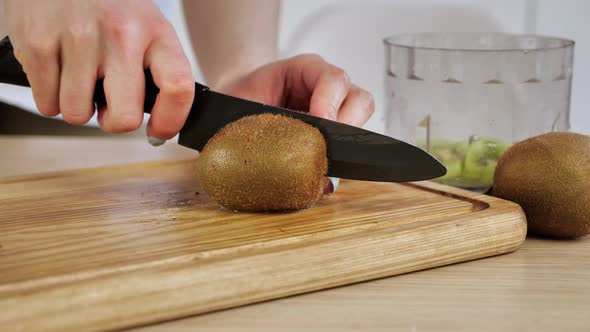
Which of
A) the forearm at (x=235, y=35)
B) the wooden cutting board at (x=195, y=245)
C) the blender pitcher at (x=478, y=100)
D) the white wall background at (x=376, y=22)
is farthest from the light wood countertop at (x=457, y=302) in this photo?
the white wall background at (x=376, y=22)

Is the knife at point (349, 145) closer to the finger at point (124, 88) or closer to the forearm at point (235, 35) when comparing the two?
the finger at point (124, 88)

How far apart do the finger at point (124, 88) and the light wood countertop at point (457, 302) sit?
40 centimetres

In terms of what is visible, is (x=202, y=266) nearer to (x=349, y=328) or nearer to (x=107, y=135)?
(x=349, y=328)

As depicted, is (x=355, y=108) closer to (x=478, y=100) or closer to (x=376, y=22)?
(x=478, y=100)


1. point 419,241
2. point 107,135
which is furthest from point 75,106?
point 107,135

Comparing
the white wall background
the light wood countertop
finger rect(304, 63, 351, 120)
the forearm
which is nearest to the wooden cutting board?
the light wood countertop

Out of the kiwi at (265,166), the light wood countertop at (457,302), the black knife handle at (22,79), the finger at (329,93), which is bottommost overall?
the light wood countertop at (457,302)

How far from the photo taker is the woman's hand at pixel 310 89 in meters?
1.28

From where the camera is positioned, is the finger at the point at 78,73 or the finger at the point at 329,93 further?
the finger at the point at 329,93

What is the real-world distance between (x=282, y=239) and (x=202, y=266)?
131 mm

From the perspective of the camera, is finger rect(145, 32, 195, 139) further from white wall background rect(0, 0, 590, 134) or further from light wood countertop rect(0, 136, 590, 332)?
white wall background rect(0, 0, 590, 134)

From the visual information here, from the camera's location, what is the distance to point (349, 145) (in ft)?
3.65

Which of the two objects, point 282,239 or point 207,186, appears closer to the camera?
point 282,239

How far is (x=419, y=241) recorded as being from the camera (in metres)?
0.98
